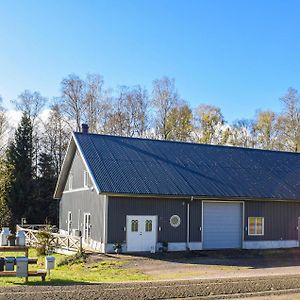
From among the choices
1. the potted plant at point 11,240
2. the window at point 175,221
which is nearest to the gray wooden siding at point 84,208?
the window at point 175,221

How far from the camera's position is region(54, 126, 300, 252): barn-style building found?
82.6ft

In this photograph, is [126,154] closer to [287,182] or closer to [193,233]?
[193,233]

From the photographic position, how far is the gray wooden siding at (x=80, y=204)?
25.8m

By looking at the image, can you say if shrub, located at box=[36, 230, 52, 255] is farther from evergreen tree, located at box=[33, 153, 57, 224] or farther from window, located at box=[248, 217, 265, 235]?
evergreen tree, located at box=[33, 153, 57, 224]

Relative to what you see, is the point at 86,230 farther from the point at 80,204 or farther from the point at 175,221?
the point at 175,221

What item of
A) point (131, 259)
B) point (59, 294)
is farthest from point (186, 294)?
point (131, 259)

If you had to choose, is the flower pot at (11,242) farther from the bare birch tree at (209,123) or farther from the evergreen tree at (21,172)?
the bare birch tree at (209,123)

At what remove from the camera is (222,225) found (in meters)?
27.7

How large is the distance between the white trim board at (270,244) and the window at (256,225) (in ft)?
1.87

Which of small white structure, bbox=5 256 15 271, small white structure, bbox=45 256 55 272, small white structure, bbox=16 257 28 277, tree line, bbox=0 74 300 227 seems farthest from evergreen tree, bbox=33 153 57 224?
small white structure, bbox=16 257 28 277

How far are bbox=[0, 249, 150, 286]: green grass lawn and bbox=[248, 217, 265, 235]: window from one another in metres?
9.22

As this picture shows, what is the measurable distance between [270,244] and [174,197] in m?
7.00

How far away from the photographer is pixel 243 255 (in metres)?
25.7

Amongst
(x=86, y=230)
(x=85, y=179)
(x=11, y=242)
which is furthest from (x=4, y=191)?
(x=11, y=242)
